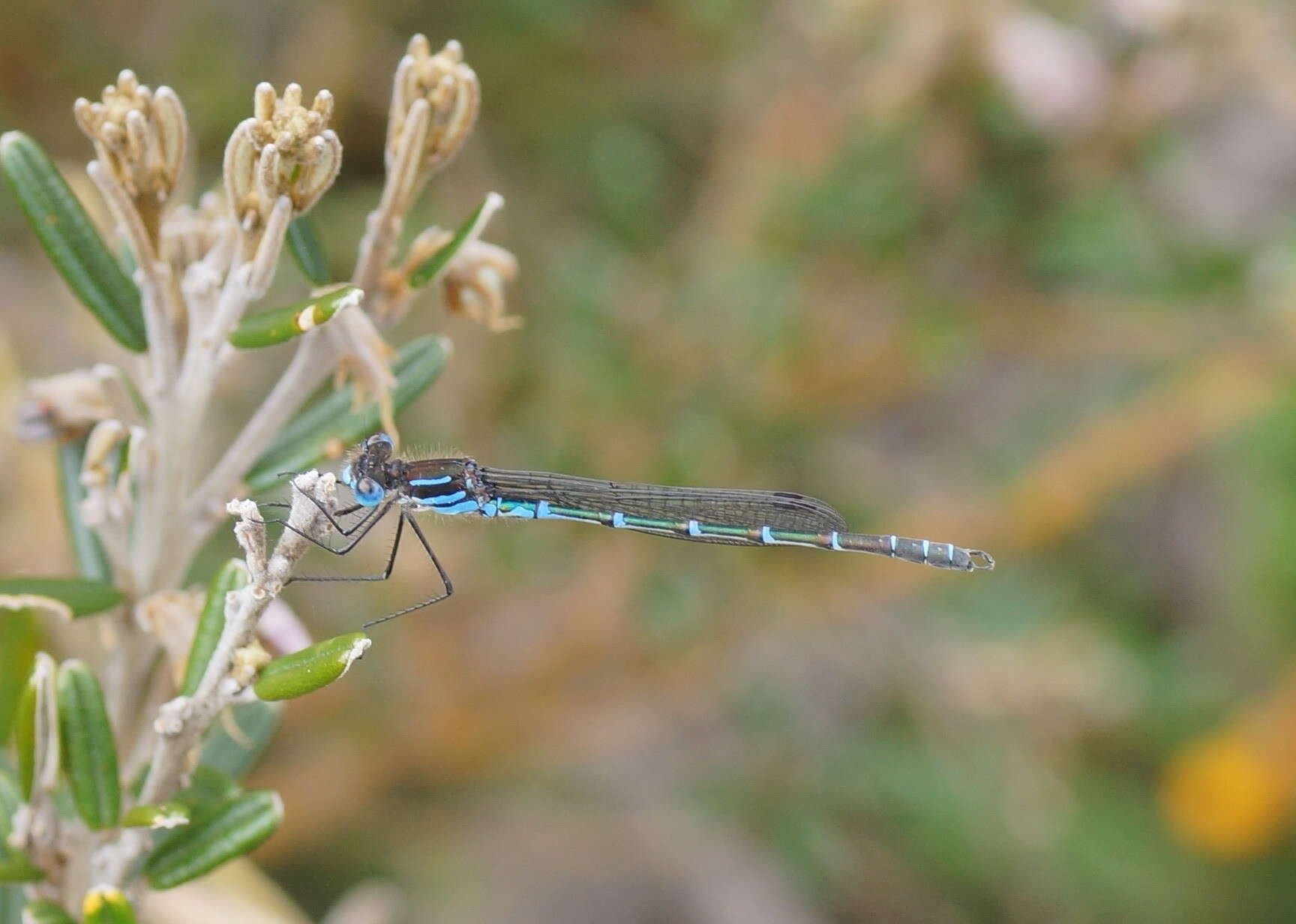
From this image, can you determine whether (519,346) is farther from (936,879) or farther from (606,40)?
(936,879)

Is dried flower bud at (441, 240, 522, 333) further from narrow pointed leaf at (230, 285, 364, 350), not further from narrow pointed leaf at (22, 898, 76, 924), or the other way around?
narrow pointed leaf at (22, 898, 76, 924)

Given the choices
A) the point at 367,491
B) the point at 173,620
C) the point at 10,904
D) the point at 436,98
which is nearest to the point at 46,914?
the point at 173,620

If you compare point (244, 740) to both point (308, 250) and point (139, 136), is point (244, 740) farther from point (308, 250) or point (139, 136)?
point (139, 136)

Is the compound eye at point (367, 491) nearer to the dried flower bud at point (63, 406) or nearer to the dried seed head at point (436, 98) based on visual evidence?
the dried flower bud at point (63, 406)

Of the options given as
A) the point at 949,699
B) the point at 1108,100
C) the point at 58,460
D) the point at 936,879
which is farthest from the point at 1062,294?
the point at 58,460

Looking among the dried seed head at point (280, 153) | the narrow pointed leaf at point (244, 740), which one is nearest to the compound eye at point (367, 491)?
the narrow pointed leaf at point (244, 740)
